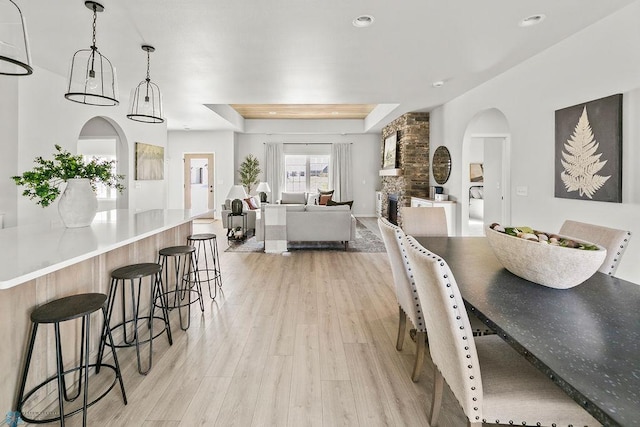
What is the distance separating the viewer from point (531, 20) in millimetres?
2805

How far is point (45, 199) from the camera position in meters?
2.09

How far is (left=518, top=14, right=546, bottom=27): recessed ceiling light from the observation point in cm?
274

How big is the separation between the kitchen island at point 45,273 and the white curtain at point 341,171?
7.96m

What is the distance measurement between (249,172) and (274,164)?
812 mm

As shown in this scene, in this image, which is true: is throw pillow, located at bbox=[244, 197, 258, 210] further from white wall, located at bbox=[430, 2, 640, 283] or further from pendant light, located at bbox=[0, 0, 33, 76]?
pendant light, located at bbox=[0, 0, 33, 76]

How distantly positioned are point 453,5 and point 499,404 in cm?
270

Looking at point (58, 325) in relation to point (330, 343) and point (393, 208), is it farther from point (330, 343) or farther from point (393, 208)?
point (393, 208)

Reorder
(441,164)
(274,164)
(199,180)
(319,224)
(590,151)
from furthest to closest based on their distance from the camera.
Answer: (274,164) < (199,180) < (441,164) < (319,224) < (590,151)

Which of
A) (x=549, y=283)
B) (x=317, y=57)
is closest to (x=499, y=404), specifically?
(x=549, y=283)

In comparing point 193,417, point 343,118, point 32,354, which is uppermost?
point 343,118

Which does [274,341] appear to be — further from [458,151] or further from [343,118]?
[343,118]

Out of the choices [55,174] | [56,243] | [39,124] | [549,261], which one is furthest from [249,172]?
[549,261]

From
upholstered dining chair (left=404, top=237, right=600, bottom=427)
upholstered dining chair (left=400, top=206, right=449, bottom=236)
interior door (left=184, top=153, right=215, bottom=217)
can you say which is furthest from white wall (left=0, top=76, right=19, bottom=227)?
interior door (left=184, top=153, right=215, bottom=217)

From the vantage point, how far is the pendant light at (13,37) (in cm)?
156
